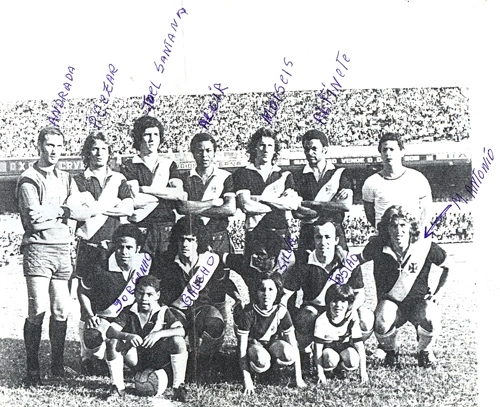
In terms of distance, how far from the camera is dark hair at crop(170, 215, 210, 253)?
1308 millimetres

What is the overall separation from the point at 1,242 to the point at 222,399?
62cm

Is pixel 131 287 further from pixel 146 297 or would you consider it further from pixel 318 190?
pixel 318 190

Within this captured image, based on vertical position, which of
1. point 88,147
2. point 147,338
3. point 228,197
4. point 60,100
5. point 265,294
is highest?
point 60,100

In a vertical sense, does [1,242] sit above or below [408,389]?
above

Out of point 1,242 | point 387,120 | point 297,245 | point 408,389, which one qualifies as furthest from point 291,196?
point 1,242

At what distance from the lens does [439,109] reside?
1.35 m

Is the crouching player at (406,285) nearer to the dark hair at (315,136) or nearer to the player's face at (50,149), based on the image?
the dark hair at (315,136)

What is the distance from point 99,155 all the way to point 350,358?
0.75 m

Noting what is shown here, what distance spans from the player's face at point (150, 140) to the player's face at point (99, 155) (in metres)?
0.09

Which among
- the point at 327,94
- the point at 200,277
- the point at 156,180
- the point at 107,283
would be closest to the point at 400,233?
the point at 327,94

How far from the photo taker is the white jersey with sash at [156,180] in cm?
131

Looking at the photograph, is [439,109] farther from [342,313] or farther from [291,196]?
[342,313]

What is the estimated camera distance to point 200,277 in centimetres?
132

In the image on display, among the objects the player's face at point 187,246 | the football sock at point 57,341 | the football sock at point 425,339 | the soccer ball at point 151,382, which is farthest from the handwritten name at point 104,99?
the football sock at point 425,339
